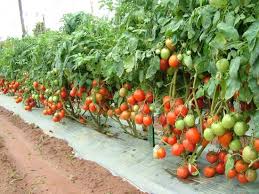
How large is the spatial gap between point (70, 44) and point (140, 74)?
1.46 metres

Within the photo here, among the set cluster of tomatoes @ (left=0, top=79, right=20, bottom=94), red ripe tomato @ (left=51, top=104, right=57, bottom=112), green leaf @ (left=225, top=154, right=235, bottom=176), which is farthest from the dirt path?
cluster of tomatoes @ (left=0, top=79, right=20, bottom=94)

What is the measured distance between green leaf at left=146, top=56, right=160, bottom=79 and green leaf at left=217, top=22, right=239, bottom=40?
0.68 metres

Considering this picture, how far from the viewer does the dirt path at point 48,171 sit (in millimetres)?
3451

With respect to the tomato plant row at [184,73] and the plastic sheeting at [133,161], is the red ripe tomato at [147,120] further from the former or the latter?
the plastic sheeting at [133,161]

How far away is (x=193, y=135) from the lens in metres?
2.71

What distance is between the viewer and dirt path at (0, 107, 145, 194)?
3.45 metres

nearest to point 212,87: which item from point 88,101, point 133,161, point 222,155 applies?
point 222,155

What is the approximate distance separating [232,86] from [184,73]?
783 mm

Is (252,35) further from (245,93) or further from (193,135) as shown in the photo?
(193,135)

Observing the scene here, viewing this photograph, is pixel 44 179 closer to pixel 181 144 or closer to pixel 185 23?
pixel 181 144

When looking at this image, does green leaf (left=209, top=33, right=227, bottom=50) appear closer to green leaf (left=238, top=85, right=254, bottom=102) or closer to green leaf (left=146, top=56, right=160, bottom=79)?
green leaf (left=238, top=85, right=254, bottom=102)

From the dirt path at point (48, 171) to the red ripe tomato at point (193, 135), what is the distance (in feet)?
2.51

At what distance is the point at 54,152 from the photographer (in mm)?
4520

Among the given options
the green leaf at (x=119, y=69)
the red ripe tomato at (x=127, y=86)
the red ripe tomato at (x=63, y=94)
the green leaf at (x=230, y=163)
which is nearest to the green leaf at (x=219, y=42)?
the green leaf at (x=230, y=163)
